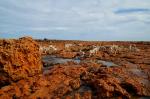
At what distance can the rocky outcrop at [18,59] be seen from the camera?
10336 mm

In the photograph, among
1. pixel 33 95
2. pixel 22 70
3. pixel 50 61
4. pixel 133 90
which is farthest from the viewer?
pixel 50 61

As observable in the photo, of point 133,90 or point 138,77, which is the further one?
point 138,77

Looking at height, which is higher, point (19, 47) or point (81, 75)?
point (19, 47)

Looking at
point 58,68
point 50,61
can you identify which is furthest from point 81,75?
point 50,61

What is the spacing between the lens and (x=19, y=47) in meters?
10.7

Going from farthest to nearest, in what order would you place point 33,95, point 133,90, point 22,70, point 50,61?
point 50,61 → point 22,70 → point 133,90 → point 33,95

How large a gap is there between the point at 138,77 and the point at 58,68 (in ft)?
9.30

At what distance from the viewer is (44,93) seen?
9445 millimetres

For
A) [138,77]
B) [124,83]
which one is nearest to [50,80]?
[124,83]

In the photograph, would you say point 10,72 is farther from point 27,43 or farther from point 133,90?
point 133,90

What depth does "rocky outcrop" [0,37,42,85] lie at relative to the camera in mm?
10336

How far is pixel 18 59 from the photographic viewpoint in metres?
10.5

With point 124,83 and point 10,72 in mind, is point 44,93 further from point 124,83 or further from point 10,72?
point 124,83

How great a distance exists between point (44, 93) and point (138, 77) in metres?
3.43
